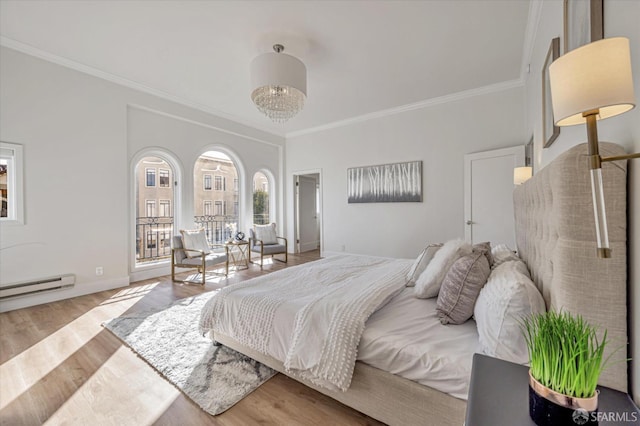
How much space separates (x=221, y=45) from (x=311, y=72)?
3.99 feet

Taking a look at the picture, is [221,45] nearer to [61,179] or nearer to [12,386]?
[61,179]

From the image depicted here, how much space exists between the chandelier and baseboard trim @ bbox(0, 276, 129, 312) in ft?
11.1

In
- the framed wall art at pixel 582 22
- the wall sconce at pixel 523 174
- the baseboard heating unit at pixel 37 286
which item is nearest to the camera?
the framed wall art at pixel 582 22

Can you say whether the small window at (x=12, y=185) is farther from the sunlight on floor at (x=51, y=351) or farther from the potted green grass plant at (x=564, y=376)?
the potted green grass plant at (x=564, y=376)

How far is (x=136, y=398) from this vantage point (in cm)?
170

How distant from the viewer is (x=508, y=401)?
781 mm

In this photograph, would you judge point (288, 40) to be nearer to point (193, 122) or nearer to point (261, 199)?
point (193, 122)

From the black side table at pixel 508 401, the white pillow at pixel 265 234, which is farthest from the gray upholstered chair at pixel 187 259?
the black side table at pixel 508 401

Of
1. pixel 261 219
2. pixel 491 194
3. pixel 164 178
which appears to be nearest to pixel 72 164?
pixel 164 178

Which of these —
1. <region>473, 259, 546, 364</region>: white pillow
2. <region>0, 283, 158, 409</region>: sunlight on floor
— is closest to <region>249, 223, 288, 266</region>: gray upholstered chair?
<region>0, 283, 158, 409</region>: sunlight on floor

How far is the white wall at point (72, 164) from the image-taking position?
3178 mm

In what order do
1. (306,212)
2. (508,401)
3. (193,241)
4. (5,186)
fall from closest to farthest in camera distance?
(508,401) < (5,186) < (193,241) < (306,212)

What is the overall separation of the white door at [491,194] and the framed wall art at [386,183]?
2.78 ft

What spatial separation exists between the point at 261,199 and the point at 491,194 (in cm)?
485
